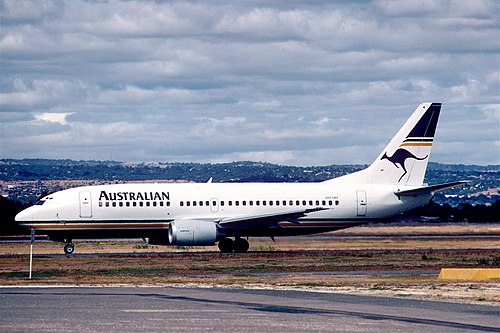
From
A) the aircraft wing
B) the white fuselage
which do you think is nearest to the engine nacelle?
the aircraft wing

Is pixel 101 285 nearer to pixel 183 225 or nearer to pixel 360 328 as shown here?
pixel 360 328

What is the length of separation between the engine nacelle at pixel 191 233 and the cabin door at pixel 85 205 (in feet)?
13.4

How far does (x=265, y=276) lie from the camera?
40.0 meters

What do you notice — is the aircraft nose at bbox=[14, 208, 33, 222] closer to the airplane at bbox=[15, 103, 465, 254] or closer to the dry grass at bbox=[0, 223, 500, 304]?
the airplane at bbox=[15, 103, 465, 254]

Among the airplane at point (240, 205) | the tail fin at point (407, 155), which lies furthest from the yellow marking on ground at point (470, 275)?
the tail fin at point (407, 155)

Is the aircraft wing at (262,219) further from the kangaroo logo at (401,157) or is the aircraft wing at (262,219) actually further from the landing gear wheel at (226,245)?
the kangaroo logo at (401,157)

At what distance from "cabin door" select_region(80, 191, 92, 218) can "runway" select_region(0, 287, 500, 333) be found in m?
24.9

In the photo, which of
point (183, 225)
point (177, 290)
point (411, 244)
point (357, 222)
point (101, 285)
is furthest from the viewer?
point (411, 244)

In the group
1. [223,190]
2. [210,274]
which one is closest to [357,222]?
[223,190]

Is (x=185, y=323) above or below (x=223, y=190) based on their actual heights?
below

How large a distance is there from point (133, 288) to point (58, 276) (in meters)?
7.54

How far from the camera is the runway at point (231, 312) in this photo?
22.6 meters

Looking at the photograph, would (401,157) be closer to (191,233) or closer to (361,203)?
(361,203)

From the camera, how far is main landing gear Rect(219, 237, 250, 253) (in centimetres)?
5878
